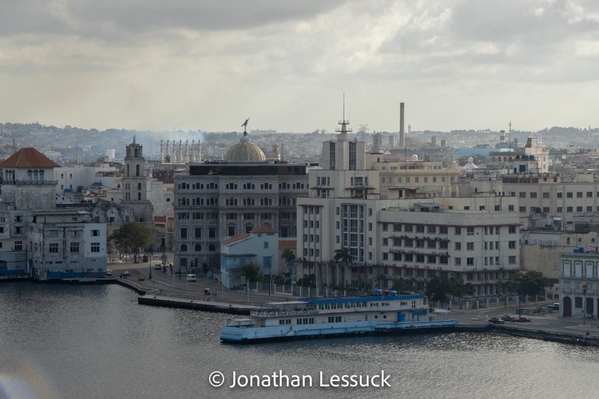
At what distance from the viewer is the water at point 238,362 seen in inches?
2429

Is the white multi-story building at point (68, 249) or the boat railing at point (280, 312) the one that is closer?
the boat railing at point (280, 312)

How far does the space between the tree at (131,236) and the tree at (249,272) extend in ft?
71.3

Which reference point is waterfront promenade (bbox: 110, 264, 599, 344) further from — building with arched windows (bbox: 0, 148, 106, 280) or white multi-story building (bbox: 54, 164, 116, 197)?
white multi-story building (bbox: 54, 164, 116, 197)

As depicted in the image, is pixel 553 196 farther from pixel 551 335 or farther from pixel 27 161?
pixel 27 161

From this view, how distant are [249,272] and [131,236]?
2364 centimetres

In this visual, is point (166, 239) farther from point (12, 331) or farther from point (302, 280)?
point (12, 331)

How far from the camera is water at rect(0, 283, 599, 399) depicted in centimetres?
6169

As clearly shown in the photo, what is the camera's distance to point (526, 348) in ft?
231

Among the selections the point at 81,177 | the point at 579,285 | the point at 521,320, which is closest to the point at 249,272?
the point at 521,320

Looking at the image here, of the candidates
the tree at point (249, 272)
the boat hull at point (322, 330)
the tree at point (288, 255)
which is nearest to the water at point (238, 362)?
the boat hull at point (322, 330)

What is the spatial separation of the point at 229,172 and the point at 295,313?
32.3m

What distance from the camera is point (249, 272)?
91.6 m

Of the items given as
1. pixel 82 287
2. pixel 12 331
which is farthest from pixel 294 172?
pixel 12 331

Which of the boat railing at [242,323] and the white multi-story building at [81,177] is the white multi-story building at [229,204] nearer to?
the boat railing at [242,323]
